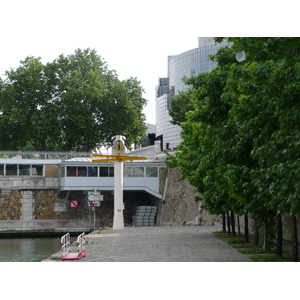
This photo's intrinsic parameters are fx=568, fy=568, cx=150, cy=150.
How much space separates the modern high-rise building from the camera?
10788 centimetres

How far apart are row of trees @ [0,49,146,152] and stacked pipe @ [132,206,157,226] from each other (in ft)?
41.5

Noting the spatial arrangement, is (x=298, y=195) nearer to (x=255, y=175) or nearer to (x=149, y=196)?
(x=255, y=175)

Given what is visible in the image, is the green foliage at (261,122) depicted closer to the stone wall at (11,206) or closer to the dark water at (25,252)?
the dark water at (25,252)

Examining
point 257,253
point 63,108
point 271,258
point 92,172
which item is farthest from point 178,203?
point 271,258

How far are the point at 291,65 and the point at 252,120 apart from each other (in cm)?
218

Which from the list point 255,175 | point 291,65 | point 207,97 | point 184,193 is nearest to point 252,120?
point 255,175

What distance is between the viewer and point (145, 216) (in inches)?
1889

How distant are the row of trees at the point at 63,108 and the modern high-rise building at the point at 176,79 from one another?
3819cm

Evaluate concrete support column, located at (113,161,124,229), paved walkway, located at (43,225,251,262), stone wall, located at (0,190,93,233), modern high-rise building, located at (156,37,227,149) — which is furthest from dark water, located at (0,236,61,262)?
modern high-rise building, located at (156,37,227,149)

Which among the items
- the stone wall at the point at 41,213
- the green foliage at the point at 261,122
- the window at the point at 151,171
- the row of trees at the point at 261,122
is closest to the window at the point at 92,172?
the stone wall at the point at 41,213

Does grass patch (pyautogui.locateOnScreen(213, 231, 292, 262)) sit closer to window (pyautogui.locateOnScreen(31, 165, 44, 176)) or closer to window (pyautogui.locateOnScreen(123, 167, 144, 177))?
window (pyautogui.locateOnScreen(123, 167, 144, 177))

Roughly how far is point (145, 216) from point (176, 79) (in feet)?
238

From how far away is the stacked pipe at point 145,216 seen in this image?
47.8m

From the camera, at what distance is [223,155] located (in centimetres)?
1550
